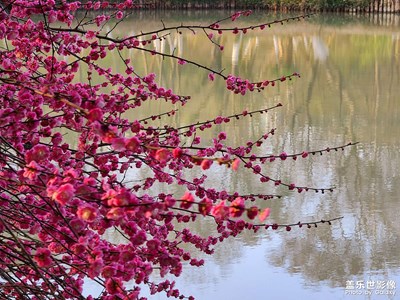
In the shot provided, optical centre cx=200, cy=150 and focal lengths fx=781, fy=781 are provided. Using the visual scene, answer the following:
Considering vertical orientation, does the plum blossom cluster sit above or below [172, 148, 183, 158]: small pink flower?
below

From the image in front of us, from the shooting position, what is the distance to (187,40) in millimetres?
16375

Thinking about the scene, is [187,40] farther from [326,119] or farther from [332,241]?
[332,241]

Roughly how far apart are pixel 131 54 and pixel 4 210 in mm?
12385

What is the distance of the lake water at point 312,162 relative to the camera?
4273 millimetres

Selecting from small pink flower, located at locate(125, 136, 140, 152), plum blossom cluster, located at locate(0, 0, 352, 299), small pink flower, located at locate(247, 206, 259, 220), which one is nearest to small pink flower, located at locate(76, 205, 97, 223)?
plum blossom cluster, located at locate(0, 0, 352, 299)

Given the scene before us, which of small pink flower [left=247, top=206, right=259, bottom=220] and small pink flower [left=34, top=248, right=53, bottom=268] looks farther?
small pink flower [left=34, top=248, right=53, bottom=268]

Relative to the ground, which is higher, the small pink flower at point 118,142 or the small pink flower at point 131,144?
the small pink flower at point 118,142

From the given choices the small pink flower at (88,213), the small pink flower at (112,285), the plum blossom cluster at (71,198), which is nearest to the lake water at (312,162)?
the plum blossom cluster at (71,198)

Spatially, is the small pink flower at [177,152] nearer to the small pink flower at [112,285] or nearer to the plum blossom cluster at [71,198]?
the plum blossom cluster at [71,198]

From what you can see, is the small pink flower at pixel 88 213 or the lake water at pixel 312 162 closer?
the small pink flower at pixel 88 213

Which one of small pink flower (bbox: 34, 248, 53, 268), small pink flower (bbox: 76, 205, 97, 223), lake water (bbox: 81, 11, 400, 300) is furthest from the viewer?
lake water (bbox: 81, 11, 400, 300)

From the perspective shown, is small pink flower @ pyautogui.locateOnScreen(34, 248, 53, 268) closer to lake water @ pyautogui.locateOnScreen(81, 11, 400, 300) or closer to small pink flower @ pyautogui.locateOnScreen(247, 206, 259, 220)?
small pink flower @ pyautogui.locateOnScreen(247, 206, 259, 220)

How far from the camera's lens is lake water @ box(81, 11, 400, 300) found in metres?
4.27

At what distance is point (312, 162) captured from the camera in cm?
646
